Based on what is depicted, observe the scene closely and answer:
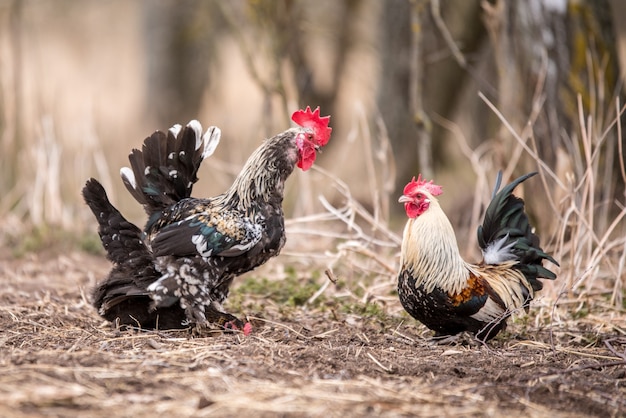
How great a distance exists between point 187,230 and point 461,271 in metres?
1.70

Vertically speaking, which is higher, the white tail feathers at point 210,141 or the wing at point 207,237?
the white tail feathers at point 210,141

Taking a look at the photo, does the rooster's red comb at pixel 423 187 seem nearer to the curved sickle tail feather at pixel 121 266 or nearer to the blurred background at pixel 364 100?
the blurred background at pixel 364 100

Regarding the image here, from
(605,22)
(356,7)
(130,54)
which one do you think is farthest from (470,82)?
(130,54)

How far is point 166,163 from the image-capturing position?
16.5 feet

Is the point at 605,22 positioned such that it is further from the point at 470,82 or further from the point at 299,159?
the point at 470,82

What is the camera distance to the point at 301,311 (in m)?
5.63

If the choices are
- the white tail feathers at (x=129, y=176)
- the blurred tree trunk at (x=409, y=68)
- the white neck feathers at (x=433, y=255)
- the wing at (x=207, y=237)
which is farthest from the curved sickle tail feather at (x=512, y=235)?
the blurred tree trunk at (x=409, y=68)

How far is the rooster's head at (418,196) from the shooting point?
473 cm

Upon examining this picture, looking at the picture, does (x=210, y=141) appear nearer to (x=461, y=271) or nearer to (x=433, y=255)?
(x=433, y=255)

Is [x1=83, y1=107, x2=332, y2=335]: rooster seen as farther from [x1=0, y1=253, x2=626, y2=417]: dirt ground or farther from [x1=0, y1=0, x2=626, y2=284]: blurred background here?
[x1=0, y1=0, x2=626, y2=284]: blurred background

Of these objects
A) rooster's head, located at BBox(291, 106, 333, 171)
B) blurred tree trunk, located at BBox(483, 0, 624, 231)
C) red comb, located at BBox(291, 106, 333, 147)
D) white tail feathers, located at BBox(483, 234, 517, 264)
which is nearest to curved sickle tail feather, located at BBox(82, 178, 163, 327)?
rooster's head, located at BBox(291, 106, 333, 171)

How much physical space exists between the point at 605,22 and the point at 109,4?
1833 centimetres

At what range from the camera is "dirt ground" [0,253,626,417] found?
10.4 feet

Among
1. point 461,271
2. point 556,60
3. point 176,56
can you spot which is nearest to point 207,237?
point 461,271
